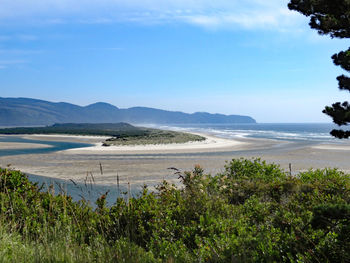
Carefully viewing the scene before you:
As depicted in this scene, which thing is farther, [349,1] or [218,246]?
[349,1]

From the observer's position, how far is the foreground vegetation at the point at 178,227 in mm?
3809

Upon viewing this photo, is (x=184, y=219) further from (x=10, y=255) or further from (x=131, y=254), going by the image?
(x=10, y=255)

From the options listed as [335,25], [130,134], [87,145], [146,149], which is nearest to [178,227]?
[335,25]

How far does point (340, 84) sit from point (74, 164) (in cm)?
2168

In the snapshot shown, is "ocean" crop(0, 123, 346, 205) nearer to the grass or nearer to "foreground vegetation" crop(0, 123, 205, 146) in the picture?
the grass

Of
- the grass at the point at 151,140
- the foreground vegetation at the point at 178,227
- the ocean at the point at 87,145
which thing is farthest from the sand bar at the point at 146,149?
the foreground vegetation at the point at 178,227

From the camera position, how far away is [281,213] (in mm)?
5777

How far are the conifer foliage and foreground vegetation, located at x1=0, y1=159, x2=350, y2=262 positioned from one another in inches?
58.7

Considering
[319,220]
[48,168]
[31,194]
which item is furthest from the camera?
[48,168]

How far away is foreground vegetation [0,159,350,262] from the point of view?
3.81 meters

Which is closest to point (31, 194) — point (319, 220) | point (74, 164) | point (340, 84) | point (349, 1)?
point (319, 220)

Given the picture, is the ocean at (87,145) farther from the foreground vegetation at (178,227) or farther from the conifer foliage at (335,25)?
the conifer foliage at (335,25)

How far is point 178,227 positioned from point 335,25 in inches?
174

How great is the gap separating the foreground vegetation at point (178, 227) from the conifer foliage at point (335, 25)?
1.49 m
